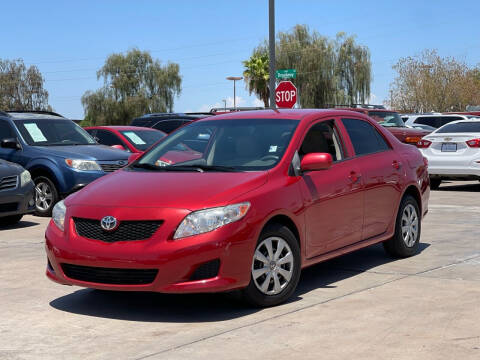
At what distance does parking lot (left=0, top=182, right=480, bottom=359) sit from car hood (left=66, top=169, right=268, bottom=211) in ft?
2.70

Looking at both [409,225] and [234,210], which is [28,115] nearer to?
[409,225]

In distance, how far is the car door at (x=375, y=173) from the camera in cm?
756

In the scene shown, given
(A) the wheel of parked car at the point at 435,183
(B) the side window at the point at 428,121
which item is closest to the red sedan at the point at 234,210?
(A) the wheel of parked car at the point at 435,183

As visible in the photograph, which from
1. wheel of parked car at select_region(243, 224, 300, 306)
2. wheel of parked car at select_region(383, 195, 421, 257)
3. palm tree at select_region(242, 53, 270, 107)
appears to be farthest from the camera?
palm tree at select_region(242, 53, 270, 107)

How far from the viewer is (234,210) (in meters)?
5.87

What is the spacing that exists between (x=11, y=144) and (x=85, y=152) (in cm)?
126

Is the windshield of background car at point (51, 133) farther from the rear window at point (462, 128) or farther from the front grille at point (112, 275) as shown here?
the front grille at point (112, 275)

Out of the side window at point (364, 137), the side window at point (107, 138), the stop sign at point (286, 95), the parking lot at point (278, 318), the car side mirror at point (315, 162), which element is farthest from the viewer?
the stop sign at point (286, 95)

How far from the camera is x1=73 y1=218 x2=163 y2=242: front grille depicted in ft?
→ 19.0

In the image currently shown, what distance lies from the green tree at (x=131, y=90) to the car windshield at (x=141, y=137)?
52866 mm

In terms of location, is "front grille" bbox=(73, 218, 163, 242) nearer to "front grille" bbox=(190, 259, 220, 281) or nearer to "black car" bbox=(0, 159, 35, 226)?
"front grille" bbox=(190, 259, 220, 281)

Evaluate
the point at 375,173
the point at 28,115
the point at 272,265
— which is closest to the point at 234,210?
the point at 272,265

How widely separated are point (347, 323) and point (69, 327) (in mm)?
1959

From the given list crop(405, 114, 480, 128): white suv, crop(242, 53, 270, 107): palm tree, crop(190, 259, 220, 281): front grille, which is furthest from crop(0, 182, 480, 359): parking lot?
crop(242, 53, 270, 107): palm tree
